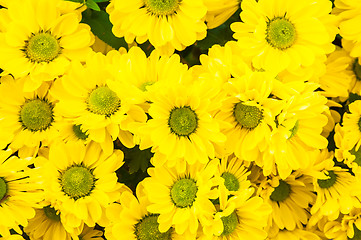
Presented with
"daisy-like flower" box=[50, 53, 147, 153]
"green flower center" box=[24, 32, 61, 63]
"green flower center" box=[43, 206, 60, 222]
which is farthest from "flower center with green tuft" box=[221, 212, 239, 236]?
"green flower center" box=[24, 32, 61, 63]

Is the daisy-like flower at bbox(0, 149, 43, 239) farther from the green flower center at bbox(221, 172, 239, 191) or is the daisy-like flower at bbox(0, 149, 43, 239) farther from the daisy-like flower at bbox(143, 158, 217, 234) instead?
the green flower center at bbox(221, 172, 239, 191)

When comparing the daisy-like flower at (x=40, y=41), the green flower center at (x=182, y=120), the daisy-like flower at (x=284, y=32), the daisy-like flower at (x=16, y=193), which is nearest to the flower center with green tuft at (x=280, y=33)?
the daisy-like flower at (x=284, y=32)

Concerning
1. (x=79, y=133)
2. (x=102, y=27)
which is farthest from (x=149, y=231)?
(x=102, y=27)

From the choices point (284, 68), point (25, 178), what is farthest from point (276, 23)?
point (25, 178)

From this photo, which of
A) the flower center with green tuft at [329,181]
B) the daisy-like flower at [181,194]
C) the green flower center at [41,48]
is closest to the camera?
the daisy-like flower at [181,194]

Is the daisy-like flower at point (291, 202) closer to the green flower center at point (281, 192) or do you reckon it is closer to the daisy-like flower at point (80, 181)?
the green flower center at point (281, 192)

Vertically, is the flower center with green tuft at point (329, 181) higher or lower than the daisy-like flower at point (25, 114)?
lower

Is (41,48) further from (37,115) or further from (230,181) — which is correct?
(230,181)
